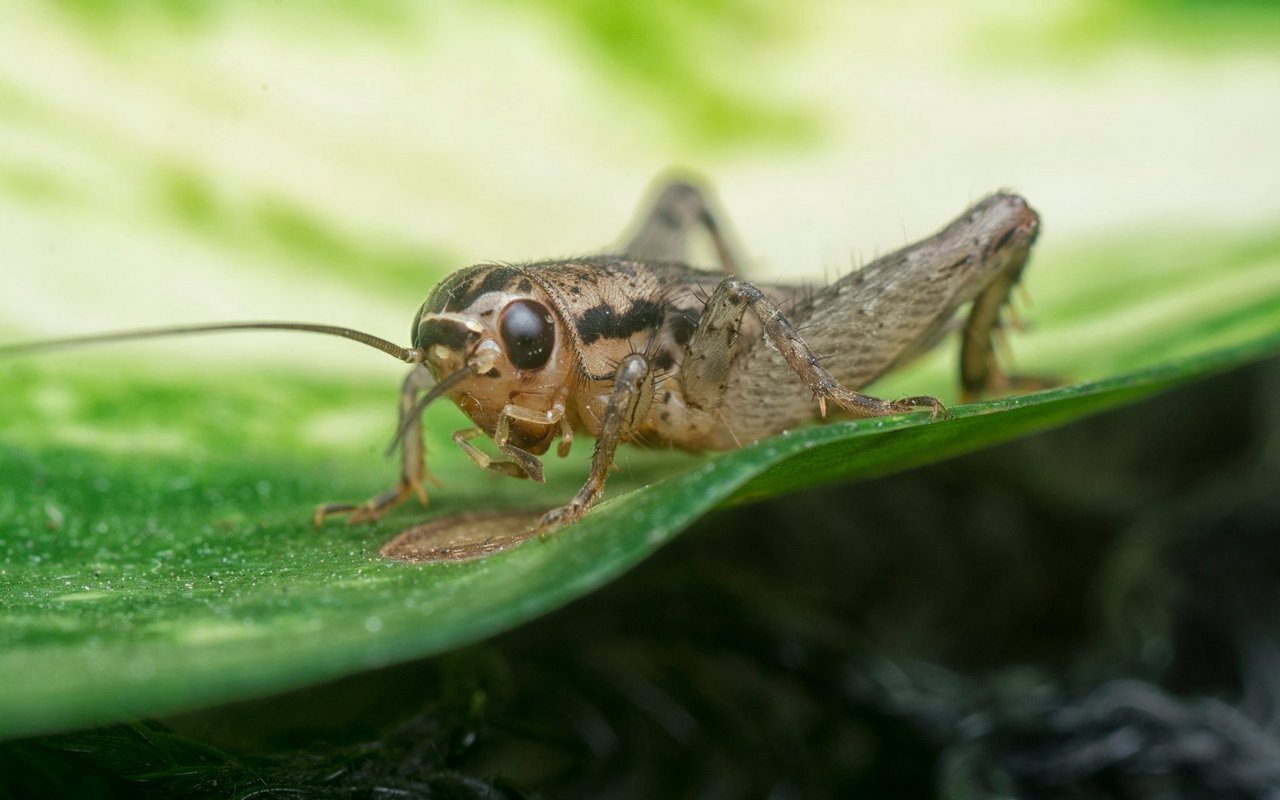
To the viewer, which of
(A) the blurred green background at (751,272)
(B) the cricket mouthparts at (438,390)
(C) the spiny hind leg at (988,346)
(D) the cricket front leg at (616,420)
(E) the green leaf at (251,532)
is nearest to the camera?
(E) the green leaf at (251,532)

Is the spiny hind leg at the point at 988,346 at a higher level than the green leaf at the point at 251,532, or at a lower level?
higher

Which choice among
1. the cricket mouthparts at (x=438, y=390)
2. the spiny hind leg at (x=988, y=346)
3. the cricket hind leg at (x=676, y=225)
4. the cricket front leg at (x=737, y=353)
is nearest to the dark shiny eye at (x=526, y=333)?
the cricket mouthparts at (x=438, y=390)

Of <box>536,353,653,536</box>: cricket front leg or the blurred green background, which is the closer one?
<box>536,353,653,536</box>: cricket front leg

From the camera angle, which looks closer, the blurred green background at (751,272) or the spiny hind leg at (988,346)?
the blurred green background at (751,272)

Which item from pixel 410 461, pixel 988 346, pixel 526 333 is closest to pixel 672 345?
pixel 526 333

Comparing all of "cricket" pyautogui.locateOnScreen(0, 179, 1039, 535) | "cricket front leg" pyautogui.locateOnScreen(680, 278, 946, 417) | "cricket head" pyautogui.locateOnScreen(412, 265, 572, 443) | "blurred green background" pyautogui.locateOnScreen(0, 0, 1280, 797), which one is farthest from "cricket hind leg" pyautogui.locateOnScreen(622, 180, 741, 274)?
"cricket head" pyautogui.locateOnScreen(412, 265, 572, 443)

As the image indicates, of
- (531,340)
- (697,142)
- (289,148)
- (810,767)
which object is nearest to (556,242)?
(697,142)

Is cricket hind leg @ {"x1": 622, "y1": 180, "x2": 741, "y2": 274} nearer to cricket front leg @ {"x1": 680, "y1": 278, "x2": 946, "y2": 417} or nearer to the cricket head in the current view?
cricket front leg @ {"x1": 680, "y1": 278, "x2": 946, "y2": 417}

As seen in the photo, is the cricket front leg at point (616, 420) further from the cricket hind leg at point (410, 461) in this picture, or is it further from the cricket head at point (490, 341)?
the cricket hind leg at point (410, 461)

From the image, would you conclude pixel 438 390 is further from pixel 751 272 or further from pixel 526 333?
pixel 751 272
